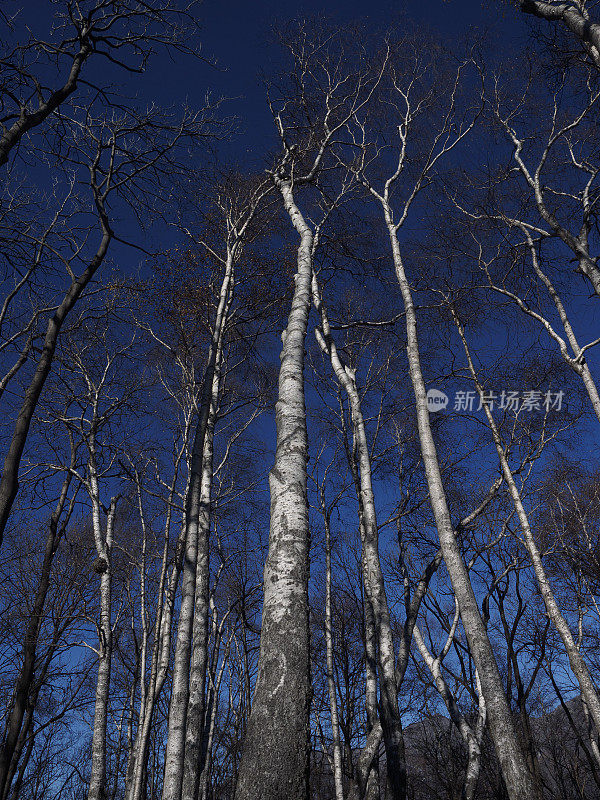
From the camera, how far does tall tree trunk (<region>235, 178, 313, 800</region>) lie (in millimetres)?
2377

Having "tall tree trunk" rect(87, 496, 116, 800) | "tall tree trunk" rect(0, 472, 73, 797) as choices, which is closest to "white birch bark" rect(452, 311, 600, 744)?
"tall tree trunk" rect(87, 496, 116, 800)

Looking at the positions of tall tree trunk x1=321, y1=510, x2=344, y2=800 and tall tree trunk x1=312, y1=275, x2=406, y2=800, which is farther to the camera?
tall tree trunk x1=321, y1=510, x2=344, y2=800

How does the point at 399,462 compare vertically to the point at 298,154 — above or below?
below

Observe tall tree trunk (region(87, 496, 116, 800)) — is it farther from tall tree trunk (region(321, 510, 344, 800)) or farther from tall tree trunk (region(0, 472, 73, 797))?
tall tree trunk (region(321, 510, 344, 800))

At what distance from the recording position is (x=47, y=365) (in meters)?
5.71

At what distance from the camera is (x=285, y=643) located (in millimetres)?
2809

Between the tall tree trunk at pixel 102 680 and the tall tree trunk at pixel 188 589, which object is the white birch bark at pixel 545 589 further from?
the tall tree trunk at pixel 102 680

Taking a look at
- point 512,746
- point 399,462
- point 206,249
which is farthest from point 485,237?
point 512,746

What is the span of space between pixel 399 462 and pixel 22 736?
39.2ft

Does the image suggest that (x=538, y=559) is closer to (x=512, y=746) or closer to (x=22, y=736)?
(x=512, y=746)

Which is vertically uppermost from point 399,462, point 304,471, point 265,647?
point 399,462
